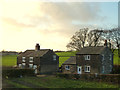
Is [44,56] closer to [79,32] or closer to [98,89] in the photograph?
[79,32]

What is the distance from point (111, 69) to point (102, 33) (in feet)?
49.4

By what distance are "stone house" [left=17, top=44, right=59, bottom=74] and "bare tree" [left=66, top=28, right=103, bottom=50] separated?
320 inches

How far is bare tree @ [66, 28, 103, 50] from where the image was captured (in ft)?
174

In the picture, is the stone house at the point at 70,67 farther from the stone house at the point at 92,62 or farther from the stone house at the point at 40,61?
the stone house at the point at 40,61

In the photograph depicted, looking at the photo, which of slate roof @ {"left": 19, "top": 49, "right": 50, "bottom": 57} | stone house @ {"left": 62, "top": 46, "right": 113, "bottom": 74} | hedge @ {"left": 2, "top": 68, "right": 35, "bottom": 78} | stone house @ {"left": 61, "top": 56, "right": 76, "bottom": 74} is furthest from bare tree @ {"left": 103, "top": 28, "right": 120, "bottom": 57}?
hedge @ {"left": 2, "top": 68, "right": 35, "bottom": 78}

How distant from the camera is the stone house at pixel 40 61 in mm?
44375

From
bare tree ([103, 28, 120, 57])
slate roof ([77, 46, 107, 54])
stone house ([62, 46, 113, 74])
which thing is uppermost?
bare tree ([103, 28, 120, 57])

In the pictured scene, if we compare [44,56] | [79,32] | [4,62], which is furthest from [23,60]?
[4,62]

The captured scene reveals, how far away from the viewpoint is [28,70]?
1457 inches

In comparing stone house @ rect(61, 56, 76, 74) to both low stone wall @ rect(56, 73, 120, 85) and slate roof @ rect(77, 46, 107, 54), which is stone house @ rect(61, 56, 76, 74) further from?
low stone wall @ rect(56, 73, 120, 85)

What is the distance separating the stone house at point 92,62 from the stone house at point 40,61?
5.19 metres

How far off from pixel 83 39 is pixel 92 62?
1500 centimetres

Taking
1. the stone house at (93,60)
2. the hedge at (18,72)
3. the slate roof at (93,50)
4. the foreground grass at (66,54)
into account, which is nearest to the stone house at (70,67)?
the stone house at (93,60)

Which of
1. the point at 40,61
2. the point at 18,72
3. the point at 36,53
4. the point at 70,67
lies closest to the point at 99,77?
the point at 70,67
